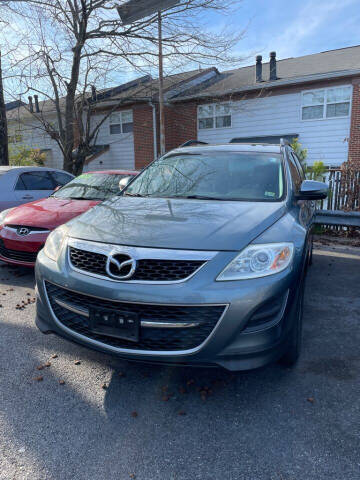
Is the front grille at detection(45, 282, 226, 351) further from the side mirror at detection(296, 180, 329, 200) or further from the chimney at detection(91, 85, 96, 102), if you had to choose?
the chimney at detection(91, 85, 96, 102)

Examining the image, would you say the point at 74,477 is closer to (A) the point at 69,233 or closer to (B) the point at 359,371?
(A) the point at 69,233

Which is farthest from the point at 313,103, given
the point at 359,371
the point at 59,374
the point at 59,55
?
the point at 59,374

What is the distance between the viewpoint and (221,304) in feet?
6.41

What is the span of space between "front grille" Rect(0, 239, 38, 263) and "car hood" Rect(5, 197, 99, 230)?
370 millimetres

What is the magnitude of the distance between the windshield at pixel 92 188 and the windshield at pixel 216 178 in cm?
194

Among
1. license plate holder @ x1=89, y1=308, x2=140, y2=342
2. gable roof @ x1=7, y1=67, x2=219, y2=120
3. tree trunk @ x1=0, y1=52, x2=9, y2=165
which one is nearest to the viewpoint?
license plate holder @ x1=89, y1=308, x2=140, y2=342

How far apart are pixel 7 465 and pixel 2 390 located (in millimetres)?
713

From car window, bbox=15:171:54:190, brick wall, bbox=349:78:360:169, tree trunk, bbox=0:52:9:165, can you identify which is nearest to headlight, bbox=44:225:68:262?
car window, bbox=15:171:54:190

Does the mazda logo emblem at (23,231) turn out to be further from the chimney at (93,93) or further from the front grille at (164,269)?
the chimney at (93,93)

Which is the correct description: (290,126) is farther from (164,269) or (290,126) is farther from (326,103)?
(164,269)

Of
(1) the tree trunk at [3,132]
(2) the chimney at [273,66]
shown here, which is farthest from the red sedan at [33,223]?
(2) the chimney at [273,66]

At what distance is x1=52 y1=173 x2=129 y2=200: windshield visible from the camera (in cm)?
551

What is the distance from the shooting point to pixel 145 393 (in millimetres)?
2410

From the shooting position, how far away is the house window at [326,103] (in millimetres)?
13820
